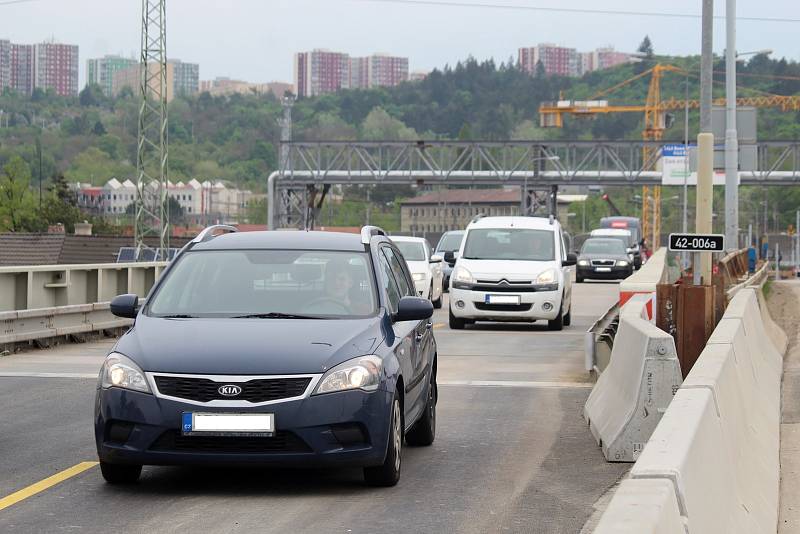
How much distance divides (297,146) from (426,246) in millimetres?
63784

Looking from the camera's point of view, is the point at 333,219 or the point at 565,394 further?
the point at 333,219

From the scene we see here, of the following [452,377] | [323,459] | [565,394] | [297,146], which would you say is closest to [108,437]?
[323,459]

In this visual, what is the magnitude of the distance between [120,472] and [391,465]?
60.8 inches

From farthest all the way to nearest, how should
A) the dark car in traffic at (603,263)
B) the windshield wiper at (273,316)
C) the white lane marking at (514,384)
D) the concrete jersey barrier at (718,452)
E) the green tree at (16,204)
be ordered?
A: the green tree at (16,204), the dark car in traffic at (603,263), the white lane marking at (514,384), the windshield wiper at (273,316), the concrete jersey barrier at (718,452)

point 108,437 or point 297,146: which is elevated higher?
point 297,146

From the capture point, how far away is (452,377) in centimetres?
1586

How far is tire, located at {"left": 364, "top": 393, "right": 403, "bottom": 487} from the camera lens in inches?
330

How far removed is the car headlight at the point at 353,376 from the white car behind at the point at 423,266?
2233 centimetres

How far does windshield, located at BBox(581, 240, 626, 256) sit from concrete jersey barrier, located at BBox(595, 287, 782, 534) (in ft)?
135

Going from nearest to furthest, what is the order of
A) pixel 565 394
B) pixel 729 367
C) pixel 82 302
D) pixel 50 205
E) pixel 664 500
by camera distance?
pixel 664 500, pixel 729 367, pixel 565 394, pixel 82 302, pixel 50 205

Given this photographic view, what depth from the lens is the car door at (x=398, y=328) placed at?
9039mm

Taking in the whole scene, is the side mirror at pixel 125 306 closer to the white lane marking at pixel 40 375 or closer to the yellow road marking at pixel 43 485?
the yellow road marking at pixel 43 485

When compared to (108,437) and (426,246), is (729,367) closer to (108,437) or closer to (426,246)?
(108,437)

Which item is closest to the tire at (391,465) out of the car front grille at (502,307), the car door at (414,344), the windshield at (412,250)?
the car door at (414,344)
